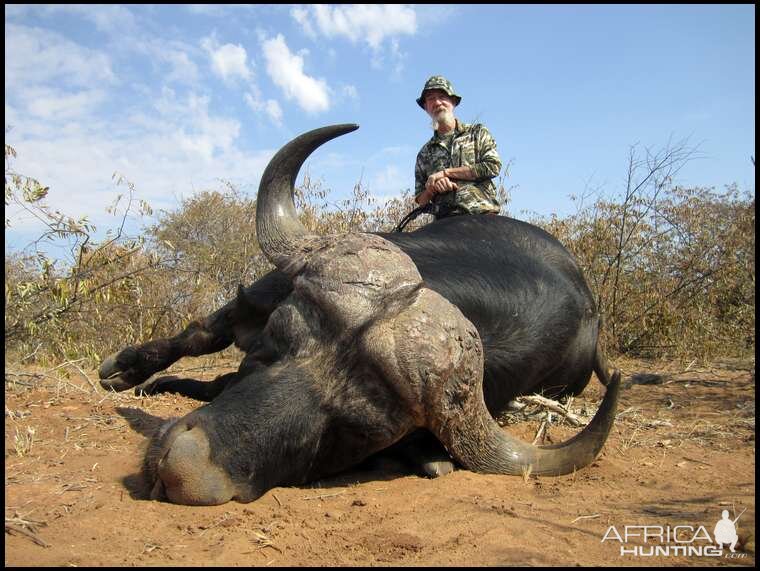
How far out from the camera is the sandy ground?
198 centimetres

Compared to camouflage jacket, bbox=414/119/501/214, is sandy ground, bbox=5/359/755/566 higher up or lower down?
lower down

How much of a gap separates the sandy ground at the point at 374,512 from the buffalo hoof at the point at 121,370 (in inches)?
16.8

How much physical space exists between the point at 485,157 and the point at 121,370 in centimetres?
355

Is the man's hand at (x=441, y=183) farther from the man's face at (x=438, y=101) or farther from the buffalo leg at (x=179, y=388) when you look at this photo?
the buffalo leg at (x=179, y=388)

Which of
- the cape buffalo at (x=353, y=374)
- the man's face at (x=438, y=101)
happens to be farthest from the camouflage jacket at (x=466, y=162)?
the cape buffalo at (x=353, y=374)

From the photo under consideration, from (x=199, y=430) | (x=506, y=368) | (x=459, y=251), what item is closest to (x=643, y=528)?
(x=506, y=368)

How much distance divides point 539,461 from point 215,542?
1.53m

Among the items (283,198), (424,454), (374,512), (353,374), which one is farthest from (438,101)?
(374,512)

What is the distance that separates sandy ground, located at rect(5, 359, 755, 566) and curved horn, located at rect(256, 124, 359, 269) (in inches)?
47.6

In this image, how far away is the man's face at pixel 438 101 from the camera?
19.3 ft

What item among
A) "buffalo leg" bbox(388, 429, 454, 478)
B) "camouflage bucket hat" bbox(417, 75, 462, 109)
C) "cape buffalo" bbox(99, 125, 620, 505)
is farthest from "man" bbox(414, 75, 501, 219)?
"buffalo leg" bbox(388, 429, 454, 478)

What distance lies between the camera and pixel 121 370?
4.19 m

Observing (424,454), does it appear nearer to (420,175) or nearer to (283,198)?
(283,198)

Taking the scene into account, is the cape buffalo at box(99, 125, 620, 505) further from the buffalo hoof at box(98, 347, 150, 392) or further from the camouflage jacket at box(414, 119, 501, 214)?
the camouflage jacket at box(414, 119, 501, 214)
